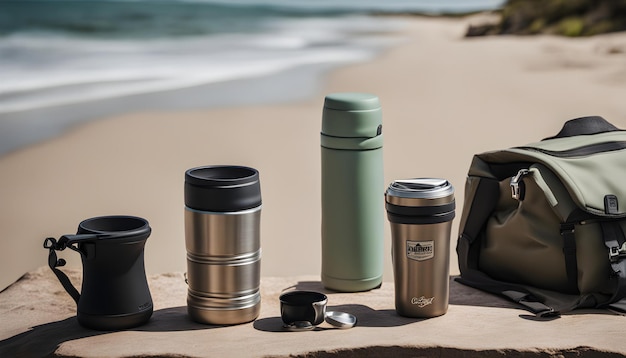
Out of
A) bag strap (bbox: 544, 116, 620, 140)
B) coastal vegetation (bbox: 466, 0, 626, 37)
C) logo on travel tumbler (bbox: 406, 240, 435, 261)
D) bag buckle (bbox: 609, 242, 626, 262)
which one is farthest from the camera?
coastal vegetation (bbox: 466, 0, 626, 37)

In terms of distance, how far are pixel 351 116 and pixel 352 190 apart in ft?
1.05

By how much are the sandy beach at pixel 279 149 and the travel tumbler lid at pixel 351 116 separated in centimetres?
30

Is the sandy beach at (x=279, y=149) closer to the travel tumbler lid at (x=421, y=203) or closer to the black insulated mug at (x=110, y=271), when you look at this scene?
the travel tumbler lid at (x=421, y=203)

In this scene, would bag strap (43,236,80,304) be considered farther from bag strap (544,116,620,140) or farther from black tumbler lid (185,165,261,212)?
bag strap (544,116,620,140)

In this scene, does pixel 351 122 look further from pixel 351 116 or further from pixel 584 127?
pixel 584 127

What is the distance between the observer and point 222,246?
11.5 feet

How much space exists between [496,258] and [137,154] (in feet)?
14.5

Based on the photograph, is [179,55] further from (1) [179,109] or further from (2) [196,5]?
(2) [196,5]

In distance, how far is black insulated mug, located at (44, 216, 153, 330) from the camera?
344cm

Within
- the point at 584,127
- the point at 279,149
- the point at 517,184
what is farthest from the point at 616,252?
the point at 279,149

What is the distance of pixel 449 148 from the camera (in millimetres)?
7996

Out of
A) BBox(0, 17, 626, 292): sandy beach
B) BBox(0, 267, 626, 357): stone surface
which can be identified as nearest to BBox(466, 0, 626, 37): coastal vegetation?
BBox(0, 17, 626, 292): sandy beach

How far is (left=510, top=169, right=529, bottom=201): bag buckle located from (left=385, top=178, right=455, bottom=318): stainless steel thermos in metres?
0.41

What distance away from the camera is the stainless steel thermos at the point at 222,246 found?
348 centimetres
